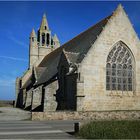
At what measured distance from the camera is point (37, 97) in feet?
112

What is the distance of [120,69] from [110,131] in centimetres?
1695

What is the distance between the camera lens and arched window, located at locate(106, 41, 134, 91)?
28000 mm

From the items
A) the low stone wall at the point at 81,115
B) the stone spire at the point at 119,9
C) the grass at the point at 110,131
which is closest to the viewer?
the grass at the point at 110,131

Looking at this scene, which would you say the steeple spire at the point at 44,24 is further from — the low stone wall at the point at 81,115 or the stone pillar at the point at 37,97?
the low stone wall at the point at 81,115

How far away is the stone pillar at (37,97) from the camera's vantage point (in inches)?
1326

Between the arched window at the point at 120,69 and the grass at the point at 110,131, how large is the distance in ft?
47.0

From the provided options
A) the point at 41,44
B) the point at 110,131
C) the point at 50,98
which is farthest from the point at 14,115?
the point at 41,44

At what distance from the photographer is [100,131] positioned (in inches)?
486

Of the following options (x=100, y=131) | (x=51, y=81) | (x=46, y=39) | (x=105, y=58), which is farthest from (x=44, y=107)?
(x=46, y=39)

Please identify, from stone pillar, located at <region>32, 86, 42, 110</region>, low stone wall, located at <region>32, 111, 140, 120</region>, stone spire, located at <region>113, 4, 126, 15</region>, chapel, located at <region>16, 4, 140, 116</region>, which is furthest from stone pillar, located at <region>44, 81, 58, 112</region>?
stone spire, located at <region>113, 4, 126, 15</region>

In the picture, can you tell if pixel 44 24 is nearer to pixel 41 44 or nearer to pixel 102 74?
pixel 41 44

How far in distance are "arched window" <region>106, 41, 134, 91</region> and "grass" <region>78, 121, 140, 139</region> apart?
14.3m

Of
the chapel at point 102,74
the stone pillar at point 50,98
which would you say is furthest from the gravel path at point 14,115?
the chapel at point 102,74

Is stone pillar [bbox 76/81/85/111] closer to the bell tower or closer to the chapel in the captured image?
the chapel
